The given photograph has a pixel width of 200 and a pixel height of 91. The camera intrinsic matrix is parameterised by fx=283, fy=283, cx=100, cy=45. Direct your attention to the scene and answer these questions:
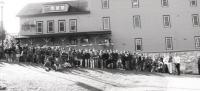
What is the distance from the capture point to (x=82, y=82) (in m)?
17.1

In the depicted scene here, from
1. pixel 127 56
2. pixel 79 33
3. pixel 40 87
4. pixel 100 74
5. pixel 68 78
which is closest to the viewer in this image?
pixel 40 87

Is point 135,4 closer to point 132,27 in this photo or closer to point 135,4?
point 135,4

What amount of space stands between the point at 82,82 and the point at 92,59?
6876 millimetres

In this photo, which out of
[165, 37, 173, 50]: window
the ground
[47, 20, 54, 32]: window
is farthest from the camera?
[47, 20, 54, 32]: window

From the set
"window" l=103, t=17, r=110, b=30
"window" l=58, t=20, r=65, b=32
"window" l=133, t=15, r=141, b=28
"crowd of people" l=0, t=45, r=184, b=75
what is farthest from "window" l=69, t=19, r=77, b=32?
"crowd of people" l=0, t=45, r=184, b=75

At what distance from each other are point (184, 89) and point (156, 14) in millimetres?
19359

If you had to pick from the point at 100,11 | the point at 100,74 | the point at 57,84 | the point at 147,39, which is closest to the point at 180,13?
the point at 147,39

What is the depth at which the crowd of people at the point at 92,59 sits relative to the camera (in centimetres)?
2330

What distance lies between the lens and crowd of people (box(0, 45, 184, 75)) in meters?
23.3

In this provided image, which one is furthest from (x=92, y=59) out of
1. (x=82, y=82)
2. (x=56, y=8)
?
(x=56, y=8)

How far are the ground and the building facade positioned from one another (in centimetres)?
1189

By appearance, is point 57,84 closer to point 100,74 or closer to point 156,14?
point 100,74

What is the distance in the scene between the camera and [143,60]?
24.5m

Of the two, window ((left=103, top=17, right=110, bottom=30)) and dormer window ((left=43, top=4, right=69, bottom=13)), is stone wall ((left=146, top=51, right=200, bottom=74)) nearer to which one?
window ((left=103, top=17, right=110, bottom=30))
